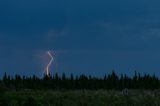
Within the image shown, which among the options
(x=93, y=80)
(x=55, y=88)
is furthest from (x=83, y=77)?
(x=55, y=88)

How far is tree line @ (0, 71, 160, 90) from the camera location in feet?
372

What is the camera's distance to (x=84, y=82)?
388 ft

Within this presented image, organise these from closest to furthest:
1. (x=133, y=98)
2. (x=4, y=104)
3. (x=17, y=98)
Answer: (x=4, y=104), (x=17, y=98), (x=133, y=98)

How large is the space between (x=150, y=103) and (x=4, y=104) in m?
25.6

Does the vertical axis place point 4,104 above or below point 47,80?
below

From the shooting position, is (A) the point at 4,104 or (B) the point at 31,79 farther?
(B) the point at 31,79

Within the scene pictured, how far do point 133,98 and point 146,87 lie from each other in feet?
109

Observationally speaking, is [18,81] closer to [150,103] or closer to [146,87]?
[146,87]

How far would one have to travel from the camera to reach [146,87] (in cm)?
11325

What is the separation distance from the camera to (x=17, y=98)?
73500 millimetres

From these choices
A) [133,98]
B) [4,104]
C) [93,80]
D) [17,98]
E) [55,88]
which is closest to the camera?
[4,104]

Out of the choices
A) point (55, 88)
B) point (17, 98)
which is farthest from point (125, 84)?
point (17, 98)

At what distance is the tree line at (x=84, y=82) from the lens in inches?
4466

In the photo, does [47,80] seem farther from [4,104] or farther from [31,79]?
[4,104]
